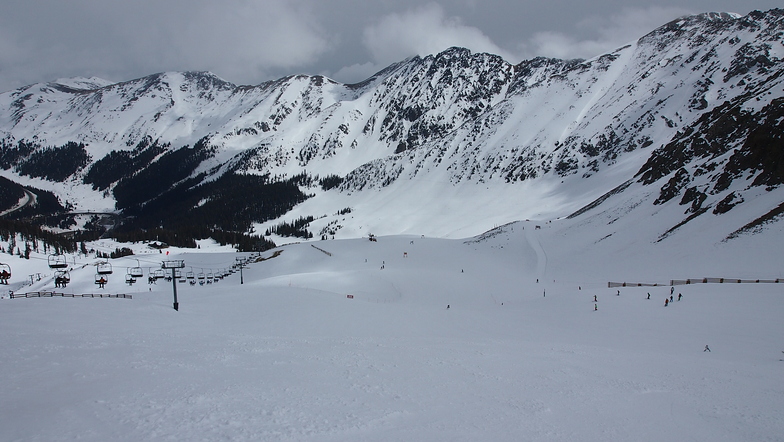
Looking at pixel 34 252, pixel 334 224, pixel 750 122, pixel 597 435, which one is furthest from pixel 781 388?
pixel 334 224

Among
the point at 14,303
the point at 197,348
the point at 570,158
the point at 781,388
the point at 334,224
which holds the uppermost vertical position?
the point at 570,158

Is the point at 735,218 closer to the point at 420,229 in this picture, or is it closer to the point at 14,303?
the point at 14,303

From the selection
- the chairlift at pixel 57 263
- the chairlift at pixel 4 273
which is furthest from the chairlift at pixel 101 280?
the chairlift at pixel 4 273

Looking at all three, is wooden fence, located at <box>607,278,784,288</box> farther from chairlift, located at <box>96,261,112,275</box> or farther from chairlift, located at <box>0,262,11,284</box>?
chairlift, located at <box>0,262,11,284</box>

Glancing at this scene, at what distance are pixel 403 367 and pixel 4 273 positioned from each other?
98668 mm

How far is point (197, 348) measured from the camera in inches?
658

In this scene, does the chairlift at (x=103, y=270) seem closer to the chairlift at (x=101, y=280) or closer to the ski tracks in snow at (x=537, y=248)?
the chairlift at (x=101, y=280)

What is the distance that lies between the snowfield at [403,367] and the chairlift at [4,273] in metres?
70.0

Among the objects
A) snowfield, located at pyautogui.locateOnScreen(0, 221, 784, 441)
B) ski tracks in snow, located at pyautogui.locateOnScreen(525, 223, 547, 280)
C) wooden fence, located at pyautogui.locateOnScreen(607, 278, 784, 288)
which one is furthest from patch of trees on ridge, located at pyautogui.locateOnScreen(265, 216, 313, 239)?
wooden fence, located at pyautogui.locateOnScreen(607, 278, 784, 288)

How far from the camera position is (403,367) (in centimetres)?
1491

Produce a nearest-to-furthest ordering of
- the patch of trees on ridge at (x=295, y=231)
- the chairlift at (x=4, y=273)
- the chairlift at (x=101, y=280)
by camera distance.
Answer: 1. the chairlift at (x=101, y=280)
2. the chairlift at (x=4, y=273)
3. the patch of trees on ridge at (x=295, y=231)

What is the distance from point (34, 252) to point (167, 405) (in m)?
142

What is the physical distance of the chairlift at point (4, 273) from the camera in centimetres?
7715

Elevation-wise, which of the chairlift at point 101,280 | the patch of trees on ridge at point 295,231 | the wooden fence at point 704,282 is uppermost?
the patch of trees on ridge at point 295,231
